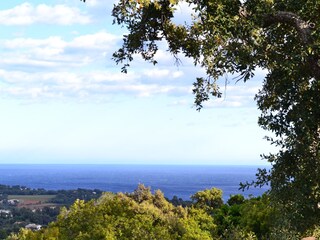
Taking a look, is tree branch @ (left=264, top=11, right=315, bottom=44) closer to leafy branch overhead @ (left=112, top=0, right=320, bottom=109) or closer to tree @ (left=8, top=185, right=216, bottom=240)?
leafy branch overhead @ (left=112, top=0, right=320, bottom=109)

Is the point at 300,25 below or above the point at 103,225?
above

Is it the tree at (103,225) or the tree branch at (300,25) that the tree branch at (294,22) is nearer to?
the tree branch at (300,25)

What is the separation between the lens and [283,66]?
29.7 feet

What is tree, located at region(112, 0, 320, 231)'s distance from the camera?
8.83 metres

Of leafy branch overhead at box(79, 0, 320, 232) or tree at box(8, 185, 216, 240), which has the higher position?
leafy branch overhead at box(79, 0, 320, 232)

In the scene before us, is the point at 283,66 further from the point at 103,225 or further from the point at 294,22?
the point at 103,225

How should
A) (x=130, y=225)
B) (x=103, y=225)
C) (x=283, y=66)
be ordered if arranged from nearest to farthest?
1. (x=283, y=66)
2. (x=103, y=225)
3. (x=130, y=225)

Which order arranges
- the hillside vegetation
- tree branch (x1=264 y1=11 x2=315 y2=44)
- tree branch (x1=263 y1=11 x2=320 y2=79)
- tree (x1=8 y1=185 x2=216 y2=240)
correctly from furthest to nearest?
the hillside vegetation → tree (x1=8 y1=185 x2=216 y2=240) → tree branch (x1=264 y1=11 x2=315 y2=44) → tree branch (x1=263 y1=11 x2=320 y2=79)

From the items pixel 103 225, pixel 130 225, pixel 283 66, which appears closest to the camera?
pixel 283 66

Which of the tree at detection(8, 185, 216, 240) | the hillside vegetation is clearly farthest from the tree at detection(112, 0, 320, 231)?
the tree at detection(8, 185, 216, 240)

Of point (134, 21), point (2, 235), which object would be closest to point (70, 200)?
point (2, 235)

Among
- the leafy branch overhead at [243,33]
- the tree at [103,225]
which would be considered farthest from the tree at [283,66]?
the tree at [103,225]

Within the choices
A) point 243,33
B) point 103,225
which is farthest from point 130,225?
point 243,33

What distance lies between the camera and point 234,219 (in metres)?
30.8
